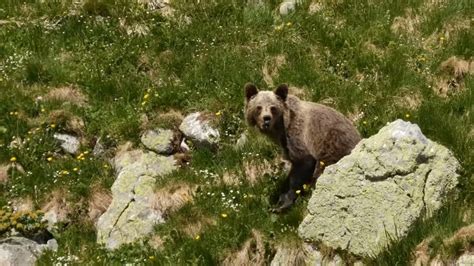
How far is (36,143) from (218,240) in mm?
4725

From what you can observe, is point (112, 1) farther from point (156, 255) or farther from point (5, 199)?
point (156, 255)

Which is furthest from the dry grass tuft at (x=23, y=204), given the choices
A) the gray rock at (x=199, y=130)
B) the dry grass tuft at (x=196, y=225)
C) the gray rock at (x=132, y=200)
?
the dry grass tuft at (x=196, y=225)

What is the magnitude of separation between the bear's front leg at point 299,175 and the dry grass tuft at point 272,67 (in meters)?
3.16

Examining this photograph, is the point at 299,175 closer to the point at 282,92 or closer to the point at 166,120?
the point at 282,92

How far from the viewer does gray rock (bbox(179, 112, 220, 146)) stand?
1176 centimetres

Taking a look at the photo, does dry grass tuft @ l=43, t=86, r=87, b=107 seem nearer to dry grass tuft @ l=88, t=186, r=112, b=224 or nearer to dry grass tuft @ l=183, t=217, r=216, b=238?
dry grass tuft @ l=88, t=186, r=112, b=224

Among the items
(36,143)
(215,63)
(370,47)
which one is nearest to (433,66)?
(370,47)

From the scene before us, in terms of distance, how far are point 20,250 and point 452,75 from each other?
7666 millimetres

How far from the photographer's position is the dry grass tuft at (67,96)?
13242 mm

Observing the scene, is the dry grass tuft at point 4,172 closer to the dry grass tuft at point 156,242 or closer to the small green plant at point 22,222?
the small green plant at point 22,222

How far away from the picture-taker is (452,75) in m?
11.9

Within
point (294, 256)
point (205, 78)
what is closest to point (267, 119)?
point (294, 256)

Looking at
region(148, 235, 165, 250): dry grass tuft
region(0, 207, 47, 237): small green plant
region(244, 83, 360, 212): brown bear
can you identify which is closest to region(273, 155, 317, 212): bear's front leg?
region(244, 83, 360, 212): brown bear

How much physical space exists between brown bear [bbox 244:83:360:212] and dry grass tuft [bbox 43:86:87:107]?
432 centimetres
